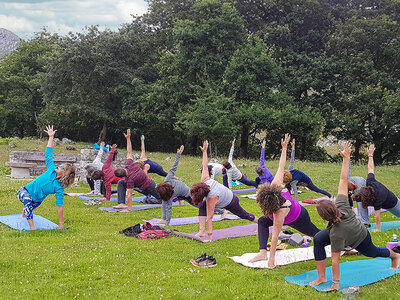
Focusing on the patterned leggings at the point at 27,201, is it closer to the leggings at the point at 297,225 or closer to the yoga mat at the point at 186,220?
the yoga mat at the point at 186,220

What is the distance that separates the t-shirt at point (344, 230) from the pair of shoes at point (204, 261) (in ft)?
7.75

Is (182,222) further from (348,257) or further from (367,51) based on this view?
(367,51)

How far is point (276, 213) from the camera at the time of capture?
7.48 meters

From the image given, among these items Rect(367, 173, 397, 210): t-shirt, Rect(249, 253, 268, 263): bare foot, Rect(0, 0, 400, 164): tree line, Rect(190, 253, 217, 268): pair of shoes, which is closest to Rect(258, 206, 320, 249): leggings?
Rect(249, 253, 268, 263): bare foot

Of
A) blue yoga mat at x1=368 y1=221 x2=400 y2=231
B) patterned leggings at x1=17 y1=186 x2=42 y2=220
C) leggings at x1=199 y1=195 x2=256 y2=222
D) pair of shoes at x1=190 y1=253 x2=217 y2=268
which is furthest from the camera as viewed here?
blue yoga mat at x1=368 y1=221 x2=400 y2=231

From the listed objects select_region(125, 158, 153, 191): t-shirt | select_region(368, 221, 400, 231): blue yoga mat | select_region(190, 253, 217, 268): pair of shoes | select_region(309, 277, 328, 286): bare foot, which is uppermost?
select_region(125, 158, 153, 191): t-shirt

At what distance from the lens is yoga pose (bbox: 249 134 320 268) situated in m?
7.31

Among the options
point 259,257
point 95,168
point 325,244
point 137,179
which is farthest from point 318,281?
point 95,168

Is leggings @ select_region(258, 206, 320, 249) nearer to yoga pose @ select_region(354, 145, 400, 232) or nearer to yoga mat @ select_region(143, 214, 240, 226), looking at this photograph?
yoga pose @ select_region(354, 145, 400, 232)

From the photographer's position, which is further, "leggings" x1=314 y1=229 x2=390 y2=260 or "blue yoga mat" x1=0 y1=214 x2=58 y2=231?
"blue yoga mat" x1=0 y1=214 x2=58 y2=231

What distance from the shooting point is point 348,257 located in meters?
8.33

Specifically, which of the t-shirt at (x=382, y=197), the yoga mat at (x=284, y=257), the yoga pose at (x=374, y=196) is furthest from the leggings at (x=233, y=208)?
the t-shirt at (x=382, y=197)

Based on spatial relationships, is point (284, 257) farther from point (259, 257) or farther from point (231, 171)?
point (231, 171)

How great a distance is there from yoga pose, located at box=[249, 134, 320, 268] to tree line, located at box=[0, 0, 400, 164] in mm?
21503
